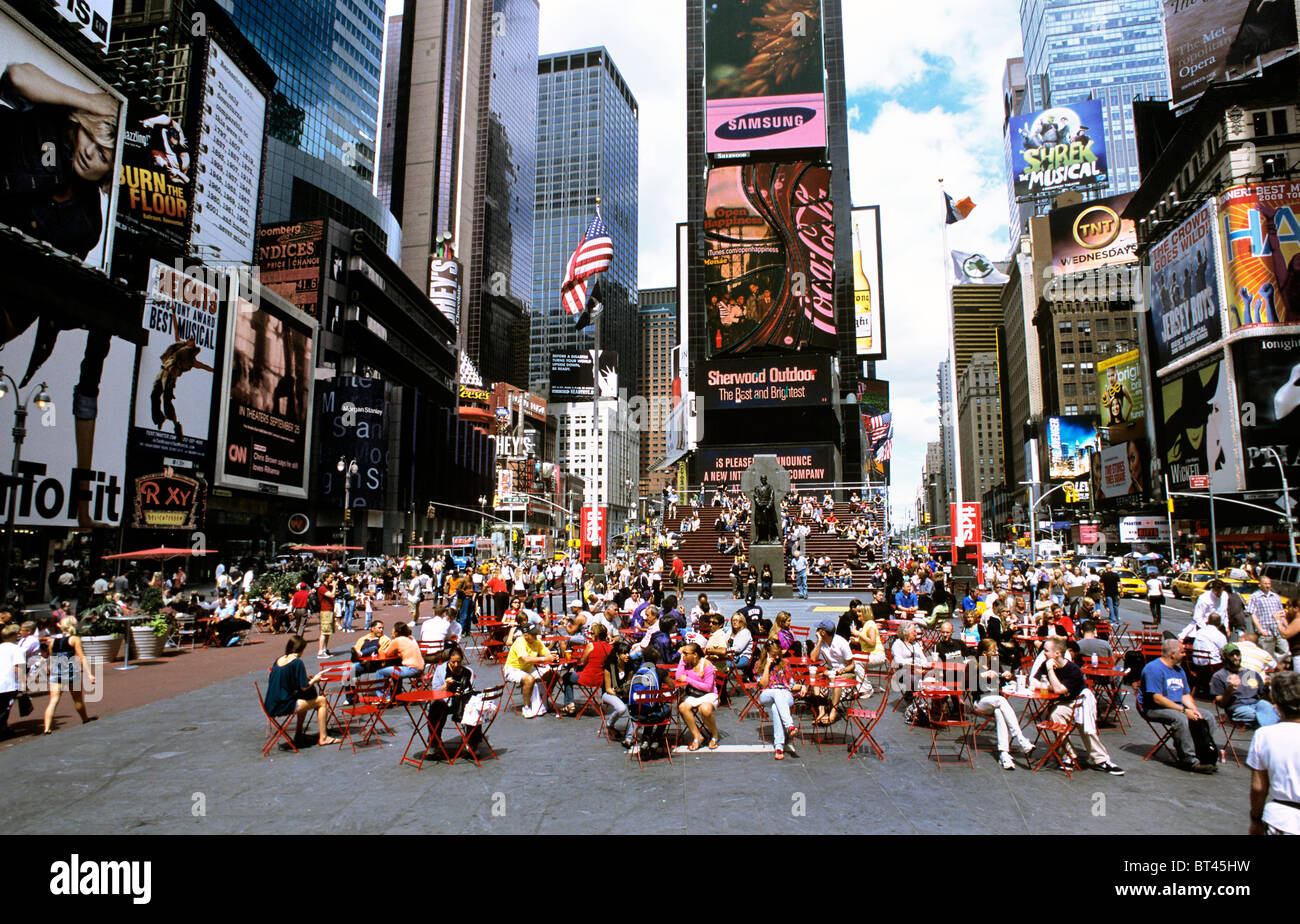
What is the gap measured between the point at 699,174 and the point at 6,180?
185ft

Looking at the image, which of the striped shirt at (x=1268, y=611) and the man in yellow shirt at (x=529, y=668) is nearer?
the man in yellow shirt at (x=529, y=668)

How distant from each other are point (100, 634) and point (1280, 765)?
18.6 meters

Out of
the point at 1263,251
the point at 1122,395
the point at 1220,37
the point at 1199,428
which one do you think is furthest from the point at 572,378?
the point at 1263,251

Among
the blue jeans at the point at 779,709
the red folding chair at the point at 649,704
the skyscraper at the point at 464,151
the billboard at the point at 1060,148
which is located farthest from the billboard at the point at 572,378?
the red folding chair at the point at 649,704

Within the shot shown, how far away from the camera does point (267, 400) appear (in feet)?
179

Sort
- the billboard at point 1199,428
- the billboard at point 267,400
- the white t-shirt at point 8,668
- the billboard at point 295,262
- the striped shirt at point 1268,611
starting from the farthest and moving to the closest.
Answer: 1. the billboard at point 295,262
2. the billboard at point 1199,428
3. the billboard at point 267,400
4. the striped shirt at point 1268,611
5. the white t-shirt at point 8,668

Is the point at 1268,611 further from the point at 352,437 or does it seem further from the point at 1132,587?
the point at 352,437

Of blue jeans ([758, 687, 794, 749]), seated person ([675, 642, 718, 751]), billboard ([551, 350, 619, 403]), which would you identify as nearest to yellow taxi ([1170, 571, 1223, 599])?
blue jeans ([758, 687, 794, 749])

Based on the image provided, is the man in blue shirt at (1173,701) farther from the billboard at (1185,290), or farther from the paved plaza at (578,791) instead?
the billboard at (1185,290)

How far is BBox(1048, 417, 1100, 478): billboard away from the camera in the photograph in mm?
98688

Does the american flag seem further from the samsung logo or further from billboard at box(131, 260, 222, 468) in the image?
the samsung logo

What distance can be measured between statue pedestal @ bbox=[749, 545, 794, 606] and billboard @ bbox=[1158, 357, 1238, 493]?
4299 centimetres

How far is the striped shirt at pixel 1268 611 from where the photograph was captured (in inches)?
472

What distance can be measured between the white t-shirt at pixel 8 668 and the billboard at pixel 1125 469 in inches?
3310
